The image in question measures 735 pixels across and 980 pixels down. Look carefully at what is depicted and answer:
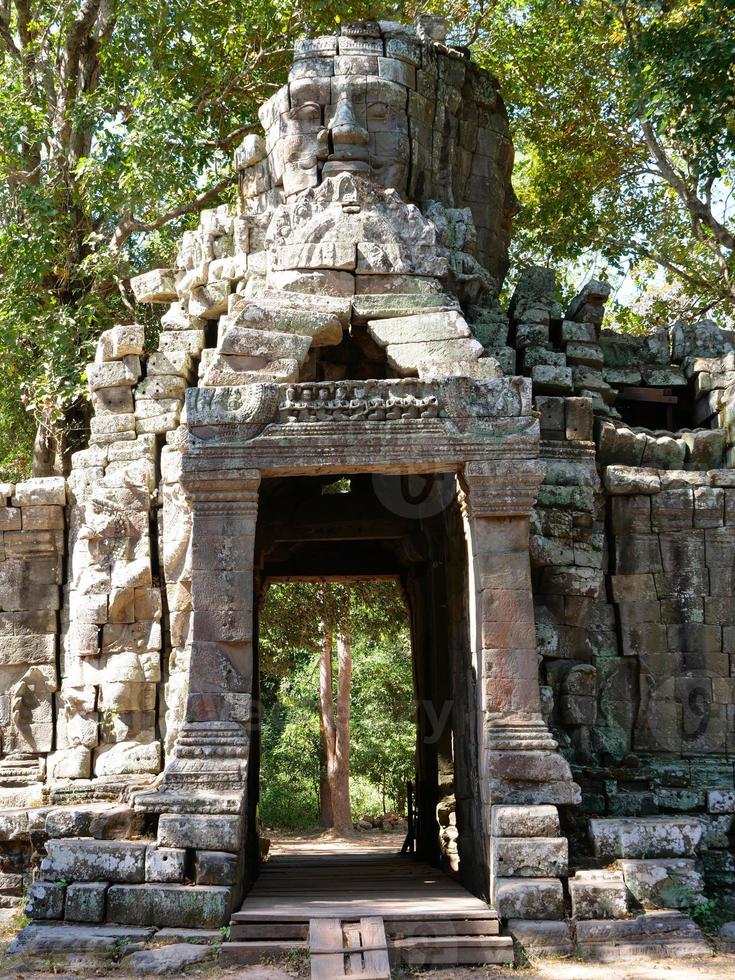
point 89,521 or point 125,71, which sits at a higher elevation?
point 125,71

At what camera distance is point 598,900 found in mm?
7926

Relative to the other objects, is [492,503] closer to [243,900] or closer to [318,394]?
[318,394]

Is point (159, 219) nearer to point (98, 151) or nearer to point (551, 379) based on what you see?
point (98, 151)

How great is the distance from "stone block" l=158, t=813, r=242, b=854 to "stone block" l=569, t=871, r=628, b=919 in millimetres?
2299

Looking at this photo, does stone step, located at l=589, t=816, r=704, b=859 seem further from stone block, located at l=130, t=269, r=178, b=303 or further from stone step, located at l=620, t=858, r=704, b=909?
stone block, located at l=130, t=269, r=178, b=303

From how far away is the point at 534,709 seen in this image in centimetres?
858

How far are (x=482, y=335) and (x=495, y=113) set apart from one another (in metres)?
2.68

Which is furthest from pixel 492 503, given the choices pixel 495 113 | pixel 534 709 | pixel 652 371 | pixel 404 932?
pixel 495 113

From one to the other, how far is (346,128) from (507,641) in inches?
196

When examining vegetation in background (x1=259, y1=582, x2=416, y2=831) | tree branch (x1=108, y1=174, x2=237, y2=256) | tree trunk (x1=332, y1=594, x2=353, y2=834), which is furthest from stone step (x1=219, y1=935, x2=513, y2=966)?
vegetation in background (x1=259, y1=582, x2=416, y2=831)

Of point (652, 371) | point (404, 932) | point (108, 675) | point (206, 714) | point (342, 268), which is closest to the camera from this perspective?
point (404, 932)

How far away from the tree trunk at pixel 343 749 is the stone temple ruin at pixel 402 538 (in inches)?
324

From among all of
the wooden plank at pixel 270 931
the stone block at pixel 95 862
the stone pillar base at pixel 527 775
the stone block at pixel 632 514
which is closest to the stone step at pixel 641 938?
the stone pillar base at pixel 527 775

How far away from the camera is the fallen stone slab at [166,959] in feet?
23.8
